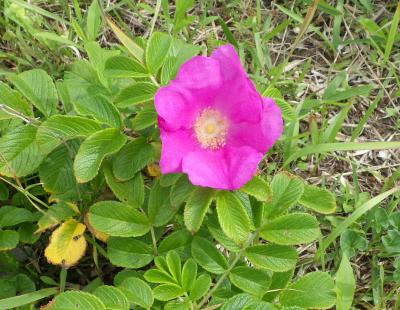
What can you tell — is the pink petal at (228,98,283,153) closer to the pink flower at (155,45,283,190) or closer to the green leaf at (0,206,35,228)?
the pink flower at (155,45,283,190)

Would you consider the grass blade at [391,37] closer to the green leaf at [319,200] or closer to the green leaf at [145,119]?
the green leaf at [319,200]

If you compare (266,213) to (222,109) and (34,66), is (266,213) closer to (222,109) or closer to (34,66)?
(222,109)

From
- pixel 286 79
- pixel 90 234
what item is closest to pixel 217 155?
pixel 90 234

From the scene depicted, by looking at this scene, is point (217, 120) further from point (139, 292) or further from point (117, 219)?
point (139, 292)

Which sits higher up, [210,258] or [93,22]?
[93,22]

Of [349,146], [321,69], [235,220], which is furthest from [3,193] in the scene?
[321,69]
